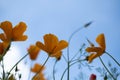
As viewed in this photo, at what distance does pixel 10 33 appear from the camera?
67.7 inches

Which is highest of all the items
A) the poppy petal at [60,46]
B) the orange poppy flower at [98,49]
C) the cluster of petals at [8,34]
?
the cluster of petals at [8,34]

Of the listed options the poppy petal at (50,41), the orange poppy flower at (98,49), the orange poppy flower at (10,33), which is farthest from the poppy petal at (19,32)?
the orange poppy flower at (98,49)

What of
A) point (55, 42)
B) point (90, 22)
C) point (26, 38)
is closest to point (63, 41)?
point (55, 42)

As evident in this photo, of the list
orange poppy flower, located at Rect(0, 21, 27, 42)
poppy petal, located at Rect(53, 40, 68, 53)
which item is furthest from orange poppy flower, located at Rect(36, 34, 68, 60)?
orange poppy flower, located at Rect(0, 21, 27, 42)

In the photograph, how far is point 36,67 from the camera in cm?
247

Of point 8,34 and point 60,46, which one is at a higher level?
point 8,34

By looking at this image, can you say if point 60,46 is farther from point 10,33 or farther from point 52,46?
point 10,33

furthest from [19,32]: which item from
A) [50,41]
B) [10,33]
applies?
[50,41]

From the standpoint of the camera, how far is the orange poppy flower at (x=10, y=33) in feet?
5.61

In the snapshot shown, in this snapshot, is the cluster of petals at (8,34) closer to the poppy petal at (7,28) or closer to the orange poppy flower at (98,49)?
the poppy petal at (7,28)

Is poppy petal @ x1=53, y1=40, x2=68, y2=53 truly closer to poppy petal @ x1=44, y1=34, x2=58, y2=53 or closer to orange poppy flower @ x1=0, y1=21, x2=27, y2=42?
poppy petal @ x1=44, y1=34, x2=58, y2=53

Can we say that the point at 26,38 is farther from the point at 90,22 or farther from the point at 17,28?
the point at 90,22

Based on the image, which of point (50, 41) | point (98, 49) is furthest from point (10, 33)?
point (98, 49)

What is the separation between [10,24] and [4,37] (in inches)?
3.1
